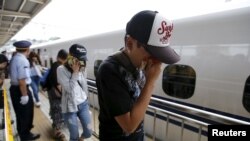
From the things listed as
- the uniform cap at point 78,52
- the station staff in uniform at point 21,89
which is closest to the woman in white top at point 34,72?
the station staff in uniform at point 21,89

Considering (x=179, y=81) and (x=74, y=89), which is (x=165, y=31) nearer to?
(x=74, y=89)

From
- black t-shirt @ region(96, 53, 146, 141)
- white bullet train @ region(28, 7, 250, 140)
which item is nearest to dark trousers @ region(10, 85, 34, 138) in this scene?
white bullet train @ region(28, 7, 250, 140)

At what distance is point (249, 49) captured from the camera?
105 inches

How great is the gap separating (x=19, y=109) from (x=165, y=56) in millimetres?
3466

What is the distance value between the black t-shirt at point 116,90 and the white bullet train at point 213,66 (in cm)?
155

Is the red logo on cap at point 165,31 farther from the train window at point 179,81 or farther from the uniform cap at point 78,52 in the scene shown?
the train window at point 179,81

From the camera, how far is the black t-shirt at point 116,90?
3.93ft

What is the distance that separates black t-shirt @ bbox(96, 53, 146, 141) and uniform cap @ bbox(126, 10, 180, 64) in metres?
0.17

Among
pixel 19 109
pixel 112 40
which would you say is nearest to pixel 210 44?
pixel 112 40

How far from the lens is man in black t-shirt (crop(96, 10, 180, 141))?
1.16 metres

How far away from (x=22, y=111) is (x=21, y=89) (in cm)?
44

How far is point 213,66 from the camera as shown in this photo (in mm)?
3062

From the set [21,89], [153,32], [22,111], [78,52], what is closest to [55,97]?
[22,111]

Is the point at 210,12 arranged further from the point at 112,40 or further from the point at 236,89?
the point at 112,40
